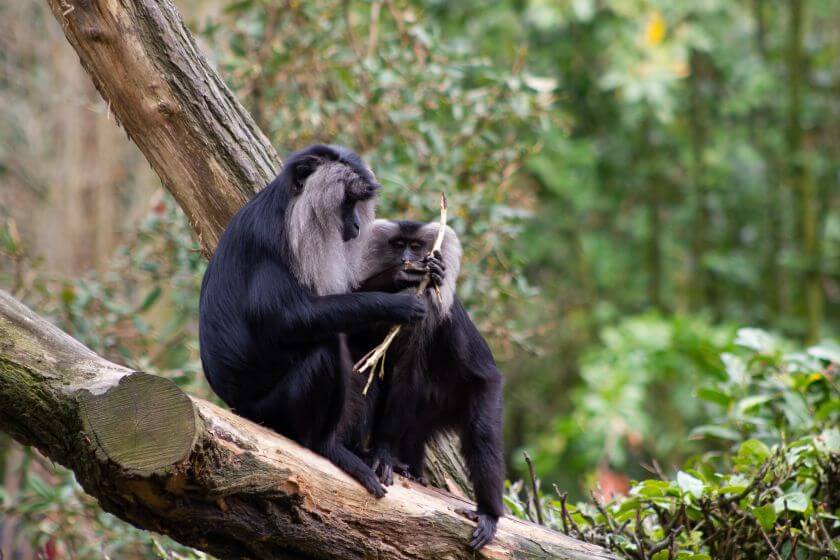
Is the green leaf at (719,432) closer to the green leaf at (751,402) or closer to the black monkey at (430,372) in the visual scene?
the green leaf at (751,402)

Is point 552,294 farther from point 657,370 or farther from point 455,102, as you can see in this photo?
point 455,102

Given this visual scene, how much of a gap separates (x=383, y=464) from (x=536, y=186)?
717 centimetres

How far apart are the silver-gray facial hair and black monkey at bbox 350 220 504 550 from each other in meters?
0.29

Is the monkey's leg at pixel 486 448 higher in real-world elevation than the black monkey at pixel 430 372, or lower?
lower

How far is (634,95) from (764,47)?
4.17m

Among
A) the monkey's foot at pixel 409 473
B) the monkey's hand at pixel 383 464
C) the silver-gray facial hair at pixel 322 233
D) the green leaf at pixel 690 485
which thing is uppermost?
the silver-gray facial hair at pixel 322 233

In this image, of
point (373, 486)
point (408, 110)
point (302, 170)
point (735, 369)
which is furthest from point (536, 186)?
point (373, 486)

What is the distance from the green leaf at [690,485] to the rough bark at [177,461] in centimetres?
123

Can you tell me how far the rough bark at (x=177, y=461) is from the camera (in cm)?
262

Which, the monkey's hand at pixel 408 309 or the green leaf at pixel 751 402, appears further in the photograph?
the green leaf at pixel 751 402

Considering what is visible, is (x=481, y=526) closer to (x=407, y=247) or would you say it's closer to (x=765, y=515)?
(x=765, y=515)

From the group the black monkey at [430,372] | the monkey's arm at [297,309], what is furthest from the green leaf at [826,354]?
the monkey's arm at [297,309]

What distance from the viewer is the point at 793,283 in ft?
40.1

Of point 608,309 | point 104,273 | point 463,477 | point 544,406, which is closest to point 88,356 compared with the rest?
point 463,477
